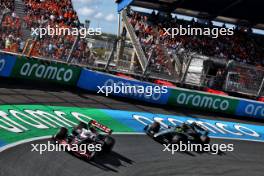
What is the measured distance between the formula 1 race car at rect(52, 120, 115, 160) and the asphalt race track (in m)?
0.18

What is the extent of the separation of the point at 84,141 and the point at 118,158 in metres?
1.02

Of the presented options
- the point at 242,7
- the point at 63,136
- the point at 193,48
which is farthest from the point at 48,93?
the point at 242,7

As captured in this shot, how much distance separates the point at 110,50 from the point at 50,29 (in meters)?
Answer: 2.86

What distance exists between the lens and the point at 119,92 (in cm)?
1730

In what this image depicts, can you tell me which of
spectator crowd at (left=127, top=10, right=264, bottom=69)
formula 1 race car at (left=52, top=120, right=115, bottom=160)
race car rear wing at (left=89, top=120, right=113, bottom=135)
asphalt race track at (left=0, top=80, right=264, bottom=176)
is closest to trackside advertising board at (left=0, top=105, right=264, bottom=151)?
asphalt race track at (left=0, top=80, right=264, bottom=176)

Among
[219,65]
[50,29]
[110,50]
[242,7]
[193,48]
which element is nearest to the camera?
[50,29]

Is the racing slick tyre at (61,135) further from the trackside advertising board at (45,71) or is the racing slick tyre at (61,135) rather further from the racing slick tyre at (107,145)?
the trackside advertising board at (45,71)

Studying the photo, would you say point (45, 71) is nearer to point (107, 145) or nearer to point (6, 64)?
point (6, 64)

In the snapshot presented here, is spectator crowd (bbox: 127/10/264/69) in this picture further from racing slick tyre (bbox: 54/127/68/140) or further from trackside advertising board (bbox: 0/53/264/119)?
racing slick tyre (bbox: 54/127/68/140)

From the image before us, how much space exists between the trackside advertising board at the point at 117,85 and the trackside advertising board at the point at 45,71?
39 cm

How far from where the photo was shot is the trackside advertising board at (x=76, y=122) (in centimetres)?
1120

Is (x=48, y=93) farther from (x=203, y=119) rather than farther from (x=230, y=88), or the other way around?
(x=230, y=88)

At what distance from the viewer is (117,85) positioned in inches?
678

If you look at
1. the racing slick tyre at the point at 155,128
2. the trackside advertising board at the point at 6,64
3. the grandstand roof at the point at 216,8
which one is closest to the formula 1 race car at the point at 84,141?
the racing slick tyre at the point at 155,128
